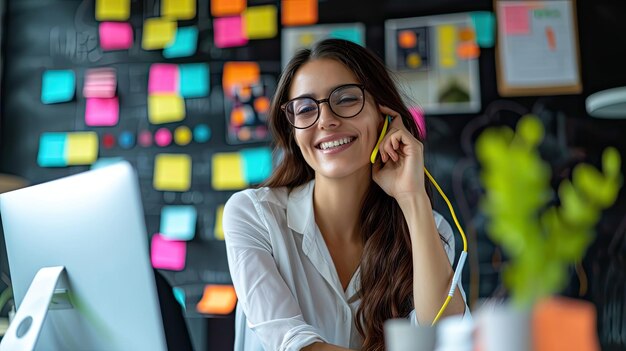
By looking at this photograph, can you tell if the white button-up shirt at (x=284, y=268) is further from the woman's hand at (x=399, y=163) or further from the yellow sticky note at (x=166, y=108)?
the yellow sticky note at (x=166, y=108)

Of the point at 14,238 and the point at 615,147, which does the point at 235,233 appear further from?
the point at 615,147

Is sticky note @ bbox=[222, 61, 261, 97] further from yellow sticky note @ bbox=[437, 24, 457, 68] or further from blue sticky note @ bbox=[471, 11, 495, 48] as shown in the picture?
blue sticky note @ bbox=[471, 11, 495, 48]

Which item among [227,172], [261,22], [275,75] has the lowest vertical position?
[227,172]

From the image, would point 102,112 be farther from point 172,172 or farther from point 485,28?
point 485,28

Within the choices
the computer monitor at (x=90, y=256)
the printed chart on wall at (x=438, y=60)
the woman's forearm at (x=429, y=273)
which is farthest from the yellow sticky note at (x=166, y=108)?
the computer monitor at (x=90, y=256)

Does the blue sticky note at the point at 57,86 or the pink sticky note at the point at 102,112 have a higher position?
the blue sticky note at the point at 57,86

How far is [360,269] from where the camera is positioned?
1570mm

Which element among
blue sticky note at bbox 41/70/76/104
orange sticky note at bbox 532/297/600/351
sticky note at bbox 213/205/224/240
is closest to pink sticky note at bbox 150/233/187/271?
sticky note at bbox 213/205/224/240

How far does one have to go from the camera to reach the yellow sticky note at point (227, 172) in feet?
8.93

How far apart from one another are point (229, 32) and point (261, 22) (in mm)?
151

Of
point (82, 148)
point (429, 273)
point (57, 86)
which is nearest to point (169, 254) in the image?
point (82, 148)

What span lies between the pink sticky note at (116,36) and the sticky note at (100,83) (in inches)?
4.3

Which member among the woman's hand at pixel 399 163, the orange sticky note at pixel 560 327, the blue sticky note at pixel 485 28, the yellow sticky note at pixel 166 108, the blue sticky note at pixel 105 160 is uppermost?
the blue sticky note at pixel 485 28

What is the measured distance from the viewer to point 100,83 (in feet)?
9.45
